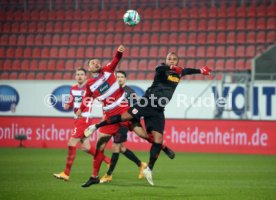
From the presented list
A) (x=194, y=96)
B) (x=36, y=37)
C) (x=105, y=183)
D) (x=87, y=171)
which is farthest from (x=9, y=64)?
(x=105, y=183)

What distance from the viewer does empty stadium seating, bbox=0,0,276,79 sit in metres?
27.1

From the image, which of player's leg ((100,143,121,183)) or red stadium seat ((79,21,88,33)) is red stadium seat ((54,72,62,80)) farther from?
player's leg ((100,143,121,183))

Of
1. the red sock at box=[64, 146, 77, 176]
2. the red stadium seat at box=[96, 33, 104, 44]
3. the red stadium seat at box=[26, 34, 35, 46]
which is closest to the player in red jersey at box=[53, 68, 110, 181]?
the red sock at box=[64, 146, 77, 176]

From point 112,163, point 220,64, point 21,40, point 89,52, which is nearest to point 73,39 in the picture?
point 89,52

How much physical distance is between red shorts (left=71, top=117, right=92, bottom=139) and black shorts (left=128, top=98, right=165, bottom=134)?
1.94 metres

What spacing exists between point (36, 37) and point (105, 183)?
1778 cm

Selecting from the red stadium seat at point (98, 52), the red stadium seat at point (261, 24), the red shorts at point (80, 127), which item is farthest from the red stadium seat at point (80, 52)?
the red shorts at point (80, 127)

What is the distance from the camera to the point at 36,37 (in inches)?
1163

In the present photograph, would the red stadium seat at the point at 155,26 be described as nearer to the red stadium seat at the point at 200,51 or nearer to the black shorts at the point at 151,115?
the red stadium seat at the point at 200,51

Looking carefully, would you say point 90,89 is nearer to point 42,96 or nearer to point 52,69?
point 42,96

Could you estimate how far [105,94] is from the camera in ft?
40.0

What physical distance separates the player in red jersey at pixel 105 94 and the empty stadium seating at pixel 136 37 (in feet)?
46.9

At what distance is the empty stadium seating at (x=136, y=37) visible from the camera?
27.1 meters

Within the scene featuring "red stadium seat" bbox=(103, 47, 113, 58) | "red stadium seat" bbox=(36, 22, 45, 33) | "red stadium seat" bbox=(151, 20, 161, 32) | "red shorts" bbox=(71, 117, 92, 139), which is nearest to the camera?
"red shorts" bbox=(71, 117, 92, 139)
